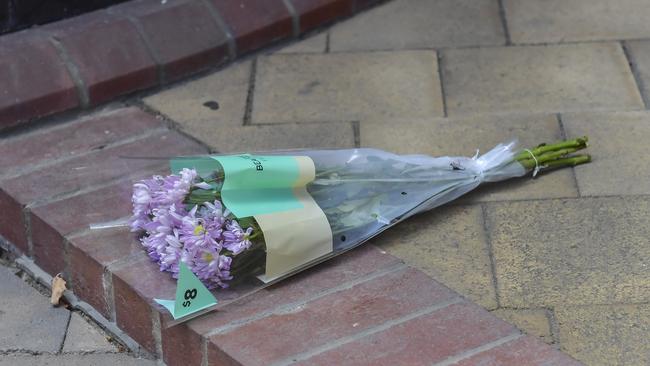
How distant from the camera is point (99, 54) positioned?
329 centimetres

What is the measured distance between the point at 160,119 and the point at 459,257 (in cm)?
110

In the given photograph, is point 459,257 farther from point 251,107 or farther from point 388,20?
point 388,20

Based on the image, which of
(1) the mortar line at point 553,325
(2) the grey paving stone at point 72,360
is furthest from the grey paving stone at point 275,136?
(1) the mortar line at point 553,325

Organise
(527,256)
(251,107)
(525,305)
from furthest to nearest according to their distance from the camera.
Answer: (251,107)
(527,256)
(525,305)

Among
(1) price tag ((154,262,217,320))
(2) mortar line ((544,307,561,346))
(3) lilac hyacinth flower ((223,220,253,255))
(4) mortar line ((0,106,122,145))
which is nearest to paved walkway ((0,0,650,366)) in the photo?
(2) mortar line ((544,307,561,346))

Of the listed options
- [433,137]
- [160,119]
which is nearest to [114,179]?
[160,119]

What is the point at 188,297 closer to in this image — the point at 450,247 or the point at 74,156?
the point at 450,247

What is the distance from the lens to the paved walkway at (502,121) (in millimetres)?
2410

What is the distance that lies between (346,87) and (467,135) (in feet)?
1.54

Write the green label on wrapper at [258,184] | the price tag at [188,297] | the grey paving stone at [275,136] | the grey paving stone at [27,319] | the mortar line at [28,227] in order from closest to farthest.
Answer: the price tag at [188,297] < the green label on wrapper at [258,184] < the grey paving stone at [27,319] < the mortar line at [28,227] < the grey paving stone at [275,136]

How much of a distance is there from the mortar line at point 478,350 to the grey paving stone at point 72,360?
69cm

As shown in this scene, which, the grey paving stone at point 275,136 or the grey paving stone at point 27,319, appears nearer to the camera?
the grey paving stone at point 27,319

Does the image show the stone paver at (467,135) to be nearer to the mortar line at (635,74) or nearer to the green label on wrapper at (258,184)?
the mortar line at (635,74)

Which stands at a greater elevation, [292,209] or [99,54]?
[99,54]
